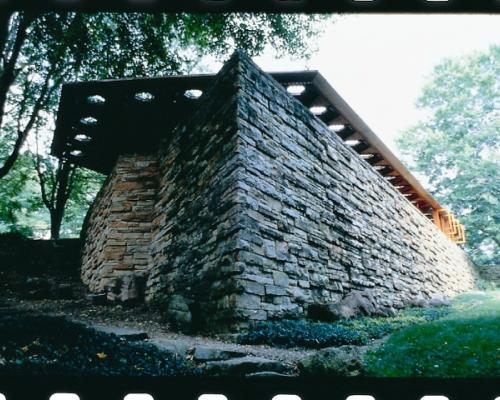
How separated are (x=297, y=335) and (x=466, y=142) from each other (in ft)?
68.3

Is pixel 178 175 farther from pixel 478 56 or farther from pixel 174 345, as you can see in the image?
pixel 478 56

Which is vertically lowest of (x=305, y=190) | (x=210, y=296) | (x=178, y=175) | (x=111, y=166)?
(x=210, y=296)

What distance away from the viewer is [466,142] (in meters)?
19.7

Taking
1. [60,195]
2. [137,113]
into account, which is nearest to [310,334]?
[137,113]

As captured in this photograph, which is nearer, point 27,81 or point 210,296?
point 210,296

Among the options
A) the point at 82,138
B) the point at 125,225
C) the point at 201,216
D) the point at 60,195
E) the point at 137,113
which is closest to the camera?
the point at 201,216

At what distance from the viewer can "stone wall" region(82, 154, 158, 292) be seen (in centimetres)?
666

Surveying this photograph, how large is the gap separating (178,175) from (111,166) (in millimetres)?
3643

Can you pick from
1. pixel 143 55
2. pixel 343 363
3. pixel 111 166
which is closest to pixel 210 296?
pixel 343 363

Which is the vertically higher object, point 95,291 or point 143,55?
point 143,55

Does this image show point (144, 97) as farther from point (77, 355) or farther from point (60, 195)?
point (60, 195)

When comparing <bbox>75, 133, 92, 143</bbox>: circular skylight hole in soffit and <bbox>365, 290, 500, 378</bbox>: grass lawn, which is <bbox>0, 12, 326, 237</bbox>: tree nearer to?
<bbox>75, 133, 92, 143</bbox>: circular skylight hole in soffit

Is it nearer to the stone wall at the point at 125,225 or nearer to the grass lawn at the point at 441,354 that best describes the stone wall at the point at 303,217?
the grass lawn at the point at 441,354

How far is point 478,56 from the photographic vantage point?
2105cm
